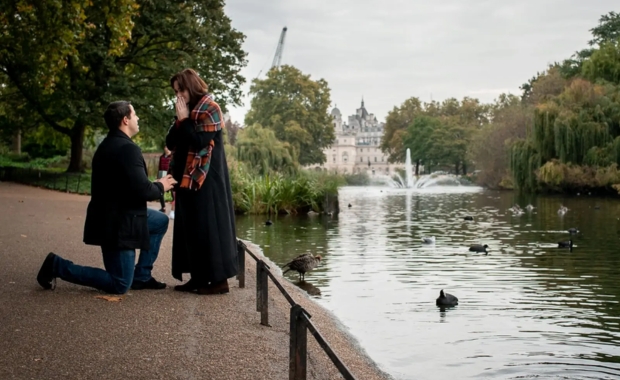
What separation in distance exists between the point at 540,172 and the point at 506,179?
1506 cm

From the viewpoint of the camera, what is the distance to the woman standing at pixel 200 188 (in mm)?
7543

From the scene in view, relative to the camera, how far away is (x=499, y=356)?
8.07 meters

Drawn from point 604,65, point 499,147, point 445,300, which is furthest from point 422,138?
point 445,300

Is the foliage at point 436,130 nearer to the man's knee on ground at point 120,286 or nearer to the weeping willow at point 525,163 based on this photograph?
the weeping willow at point 525,163

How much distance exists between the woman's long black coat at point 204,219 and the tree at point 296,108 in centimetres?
8406

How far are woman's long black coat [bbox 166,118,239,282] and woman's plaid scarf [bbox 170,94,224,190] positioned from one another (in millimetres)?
64

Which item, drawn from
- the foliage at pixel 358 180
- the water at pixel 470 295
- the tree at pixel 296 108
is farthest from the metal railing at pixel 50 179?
the tree at pixel 296 108

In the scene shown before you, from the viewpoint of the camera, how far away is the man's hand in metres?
7.40

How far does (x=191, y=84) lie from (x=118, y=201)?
124 cm

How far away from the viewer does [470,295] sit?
38.7ft

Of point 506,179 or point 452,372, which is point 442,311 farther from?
point 506,179

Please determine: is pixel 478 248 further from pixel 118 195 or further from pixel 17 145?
pixel 17 145

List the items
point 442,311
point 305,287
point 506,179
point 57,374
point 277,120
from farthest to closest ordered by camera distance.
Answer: point 277,120, point 506,179, point 305,287, point 442,311, point 57,374

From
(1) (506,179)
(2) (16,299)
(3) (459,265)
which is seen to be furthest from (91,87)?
(1) (506,179)
